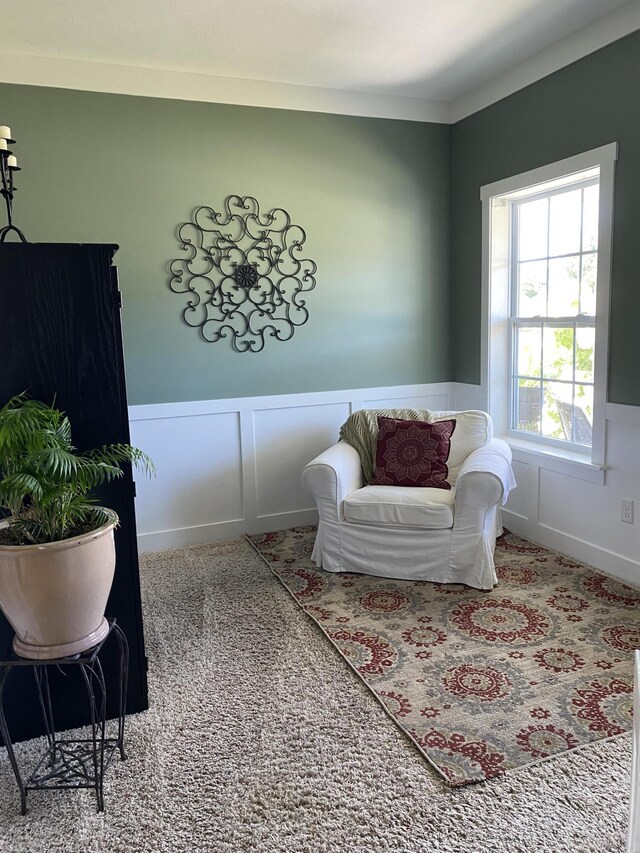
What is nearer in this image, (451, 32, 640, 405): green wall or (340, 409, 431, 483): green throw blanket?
(451, 32, 640, 405): green wall

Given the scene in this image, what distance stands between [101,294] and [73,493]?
68 centimetres

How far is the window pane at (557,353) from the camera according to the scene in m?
3.73

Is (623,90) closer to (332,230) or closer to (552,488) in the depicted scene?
(332,230)

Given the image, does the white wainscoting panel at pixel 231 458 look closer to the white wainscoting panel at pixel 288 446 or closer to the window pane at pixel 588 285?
the white wainscoting panel at pixel 288 446

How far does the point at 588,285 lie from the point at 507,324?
0.72 m

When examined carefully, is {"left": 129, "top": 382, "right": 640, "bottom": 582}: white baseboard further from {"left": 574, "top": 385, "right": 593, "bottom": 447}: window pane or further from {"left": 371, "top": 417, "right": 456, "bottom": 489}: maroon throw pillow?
{"left": 371, "top": 417, "right": 456, "bottom": 489}: maroon throw pillow

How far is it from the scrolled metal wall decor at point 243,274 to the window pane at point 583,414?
172cm

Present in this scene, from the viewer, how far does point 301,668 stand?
254cm

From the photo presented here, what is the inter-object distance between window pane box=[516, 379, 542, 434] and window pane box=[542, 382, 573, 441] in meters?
0.07

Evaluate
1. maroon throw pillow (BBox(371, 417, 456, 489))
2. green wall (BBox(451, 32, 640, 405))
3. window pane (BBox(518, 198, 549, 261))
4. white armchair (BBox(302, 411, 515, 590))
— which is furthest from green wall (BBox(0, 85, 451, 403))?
white armchair (BBox(302, 411, 515, 590))

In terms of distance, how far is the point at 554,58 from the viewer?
11.3 ft

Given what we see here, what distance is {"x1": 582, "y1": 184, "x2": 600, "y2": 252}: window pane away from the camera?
348 cm

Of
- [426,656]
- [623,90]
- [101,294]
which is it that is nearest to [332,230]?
[623,90]

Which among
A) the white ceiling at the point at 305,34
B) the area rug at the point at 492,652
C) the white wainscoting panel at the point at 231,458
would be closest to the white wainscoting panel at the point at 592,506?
the area rug at the point at 492,652
